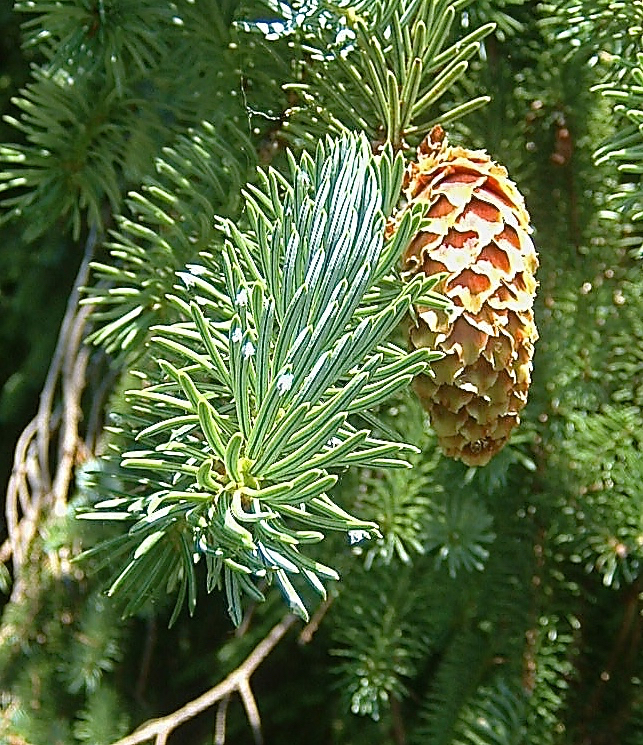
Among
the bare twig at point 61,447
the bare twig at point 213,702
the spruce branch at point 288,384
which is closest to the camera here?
the spruce branch at point 288,384

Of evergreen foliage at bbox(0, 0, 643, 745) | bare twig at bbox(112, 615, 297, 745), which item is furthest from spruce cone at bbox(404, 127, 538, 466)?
bare twig at bbox(112, 615, 297, 745)

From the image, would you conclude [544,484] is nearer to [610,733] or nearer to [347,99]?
[610,733]

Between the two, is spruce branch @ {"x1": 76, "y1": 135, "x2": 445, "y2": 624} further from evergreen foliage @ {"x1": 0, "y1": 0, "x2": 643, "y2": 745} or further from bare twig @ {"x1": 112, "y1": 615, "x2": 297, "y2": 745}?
bare twig @ {"x1": 112, "y1": 615, "x2": 297, "y2": 745}

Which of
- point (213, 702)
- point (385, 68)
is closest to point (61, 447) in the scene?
point (213, 702)

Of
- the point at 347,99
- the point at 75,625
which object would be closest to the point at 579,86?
the point at 347,99

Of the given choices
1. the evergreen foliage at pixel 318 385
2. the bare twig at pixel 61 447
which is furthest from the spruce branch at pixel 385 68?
the bare twig at pixel 61 447

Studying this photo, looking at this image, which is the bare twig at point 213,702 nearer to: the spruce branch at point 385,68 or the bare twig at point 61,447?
the bare twig at point 61,447

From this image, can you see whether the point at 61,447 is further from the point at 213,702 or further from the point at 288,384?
the point at 288,384
